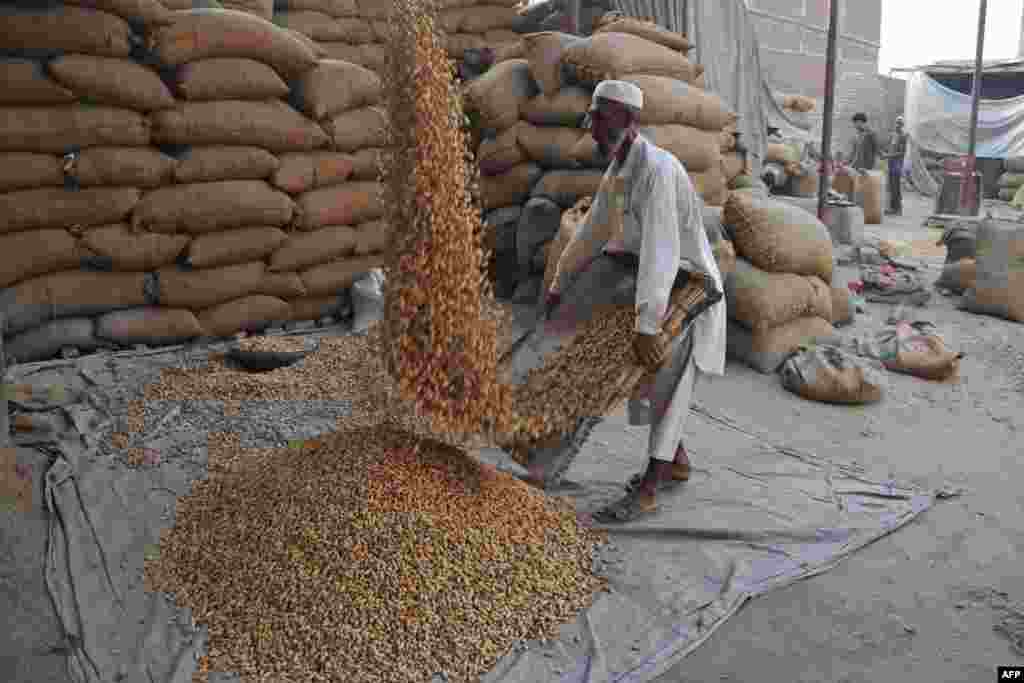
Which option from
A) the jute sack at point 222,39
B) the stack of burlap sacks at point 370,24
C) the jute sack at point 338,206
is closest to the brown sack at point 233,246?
the jute sack at point 338,206

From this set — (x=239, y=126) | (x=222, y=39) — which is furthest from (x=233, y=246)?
(x=222, y=39)

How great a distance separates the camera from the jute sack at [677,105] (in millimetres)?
4820

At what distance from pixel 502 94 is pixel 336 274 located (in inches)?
59.6

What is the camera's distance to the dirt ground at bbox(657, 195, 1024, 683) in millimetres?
2156

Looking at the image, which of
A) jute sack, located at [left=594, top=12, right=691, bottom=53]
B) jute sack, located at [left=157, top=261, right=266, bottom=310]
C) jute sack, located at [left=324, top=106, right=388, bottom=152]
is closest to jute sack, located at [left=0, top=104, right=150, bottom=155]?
jute sack, located at [left=157, top=261, right=266, bottom=310]

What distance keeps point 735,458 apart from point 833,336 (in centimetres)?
171

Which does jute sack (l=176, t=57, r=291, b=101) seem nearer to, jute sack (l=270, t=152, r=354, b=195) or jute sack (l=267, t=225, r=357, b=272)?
jute sack (l=270, t=152, r=354, b=195)

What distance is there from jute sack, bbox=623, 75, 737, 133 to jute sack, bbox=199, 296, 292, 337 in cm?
235

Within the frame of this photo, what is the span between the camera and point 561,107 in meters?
4.99

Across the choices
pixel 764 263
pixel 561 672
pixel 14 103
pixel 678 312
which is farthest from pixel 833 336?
pixel 14 103

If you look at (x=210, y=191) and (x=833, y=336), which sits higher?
(x=210, y=191)

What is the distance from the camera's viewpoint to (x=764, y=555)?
2.65 metres

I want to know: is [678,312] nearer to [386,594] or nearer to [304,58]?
[386,594]

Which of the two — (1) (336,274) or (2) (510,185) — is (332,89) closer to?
(1) (336,274)
